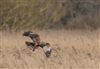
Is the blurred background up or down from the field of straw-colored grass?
down

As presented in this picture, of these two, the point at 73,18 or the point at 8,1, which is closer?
the point at 8,1

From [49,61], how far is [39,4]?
23.9 ft

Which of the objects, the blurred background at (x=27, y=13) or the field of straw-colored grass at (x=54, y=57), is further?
the blurred background at (x=27, y=13)

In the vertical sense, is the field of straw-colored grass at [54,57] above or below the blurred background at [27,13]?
above

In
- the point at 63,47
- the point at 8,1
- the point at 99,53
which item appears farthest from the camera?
the point at 8,1

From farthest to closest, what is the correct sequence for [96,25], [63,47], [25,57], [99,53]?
[96,25], [63,47], [99,53], [25,57]

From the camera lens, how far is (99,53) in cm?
1186

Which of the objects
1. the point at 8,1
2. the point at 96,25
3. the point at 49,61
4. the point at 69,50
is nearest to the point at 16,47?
the point at 69,50

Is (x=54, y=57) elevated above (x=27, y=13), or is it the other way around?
(x=54, y=57)

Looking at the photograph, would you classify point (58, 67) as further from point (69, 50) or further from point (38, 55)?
point (69, 50)

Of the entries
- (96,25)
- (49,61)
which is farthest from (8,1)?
(96,25)

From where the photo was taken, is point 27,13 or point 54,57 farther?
point 27,13

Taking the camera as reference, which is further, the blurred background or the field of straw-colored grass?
the blurred background

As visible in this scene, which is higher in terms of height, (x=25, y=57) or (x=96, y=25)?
(x=25, y=57)
